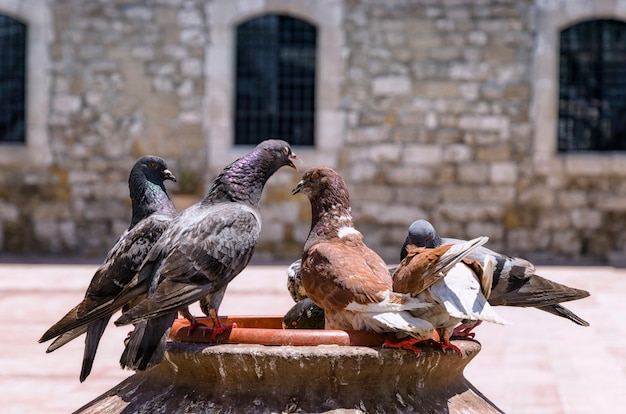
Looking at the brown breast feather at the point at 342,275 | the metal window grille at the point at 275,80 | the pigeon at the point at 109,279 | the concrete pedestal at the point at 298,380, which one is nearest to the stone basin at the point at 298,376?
the concrete pedestal at the point at 298,380

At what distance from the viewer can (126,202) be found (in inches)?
484

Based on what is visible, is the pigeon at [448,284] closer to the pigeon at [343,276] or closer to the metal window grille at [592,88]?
the pigeon at [343,276]

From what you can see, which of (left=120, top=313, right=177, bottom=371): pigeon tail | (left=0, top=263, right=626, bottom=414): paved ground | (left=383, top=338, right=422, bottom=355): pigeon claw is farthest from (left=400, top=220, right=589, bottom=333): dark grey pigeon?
(left=0, top=263, right=626, bottom=414): paved ground

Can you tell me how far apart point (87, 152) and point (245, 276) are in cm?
333

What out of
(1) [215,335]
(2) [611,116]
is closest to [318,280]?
(1) [215,335]

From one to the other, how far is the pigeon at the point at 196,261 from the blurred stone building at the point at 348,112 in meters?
9.17

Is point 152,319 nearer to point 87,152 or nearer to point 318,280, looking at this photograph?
point 318,280

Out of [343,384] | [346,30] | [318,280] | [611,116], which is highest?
[346,30]

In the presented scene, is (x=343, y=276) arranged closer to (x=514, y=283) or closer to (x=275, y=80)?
(x=514, y=283)

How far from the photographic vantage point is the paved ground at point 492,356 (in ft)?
16.5

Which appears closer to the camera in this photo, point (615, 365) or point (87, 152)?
point (615, 365)

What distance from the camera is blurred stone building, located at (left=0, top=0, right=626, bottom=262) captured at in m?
12.1

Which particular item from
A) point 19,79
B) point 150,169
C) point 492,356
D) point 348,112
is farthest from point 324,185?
point 19,79

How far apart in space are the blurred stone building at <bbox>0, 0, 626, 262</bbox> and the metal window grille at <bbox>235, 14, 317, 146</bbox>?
21 mm
